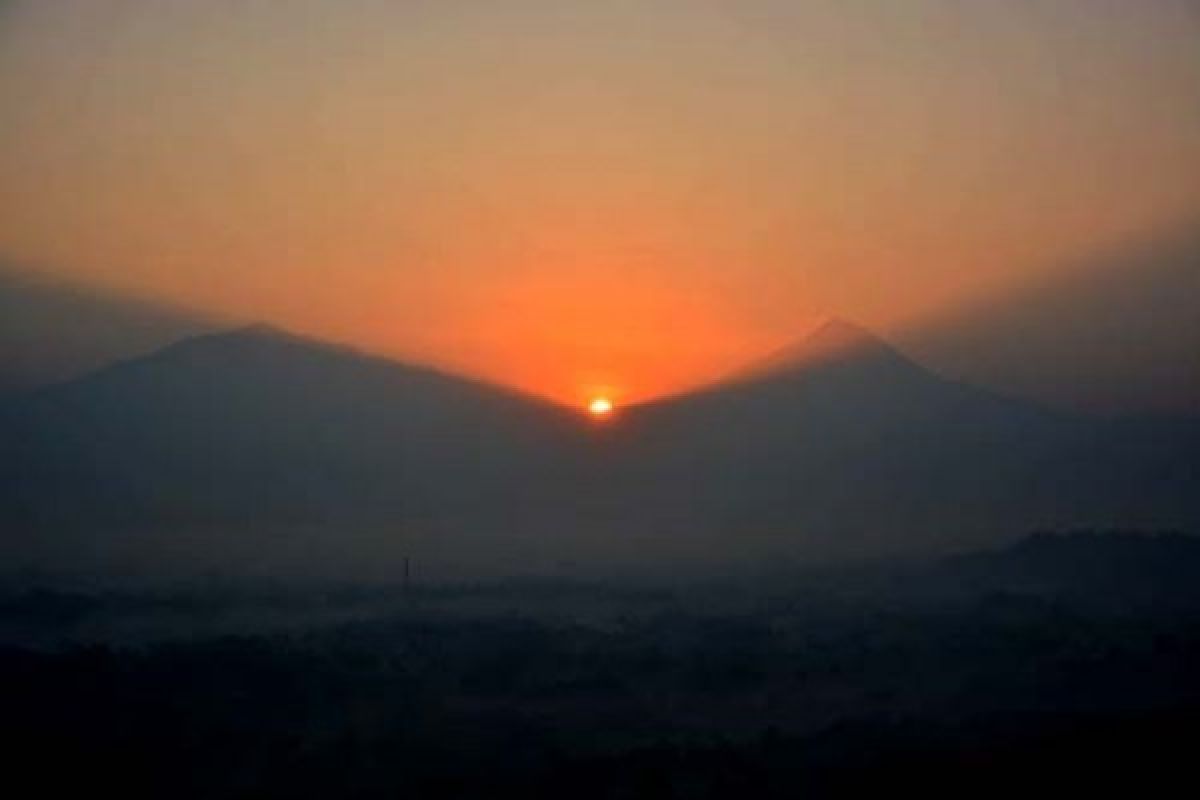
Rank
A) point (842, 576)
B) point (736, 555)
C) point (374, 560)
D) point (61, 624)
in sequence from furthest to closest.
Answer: point (736, 555) → point (374, 560) → point (842, 576) → point (61, 624)

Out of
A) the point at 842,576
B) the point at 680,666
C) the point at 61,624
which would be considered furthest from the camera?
the point at 842,576

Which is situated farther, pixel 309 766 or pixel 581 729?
pixel 581 729

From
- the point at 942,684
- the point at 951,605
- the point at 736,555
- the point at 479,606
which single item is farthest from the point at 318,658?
the point at 736,555

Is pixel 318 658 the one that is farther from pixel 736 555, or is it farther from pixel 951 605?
pixel 736 555

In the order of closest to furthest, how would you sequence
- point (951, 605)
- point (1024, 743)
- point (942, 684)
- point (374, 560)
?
point (1024, 743)
point (942, 684)
point (951, 605)
point (374, 560)

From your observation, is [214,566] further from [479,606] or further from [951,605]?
[951,605]

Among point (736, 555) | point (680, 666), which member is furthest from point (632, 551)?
point (680, 666)
